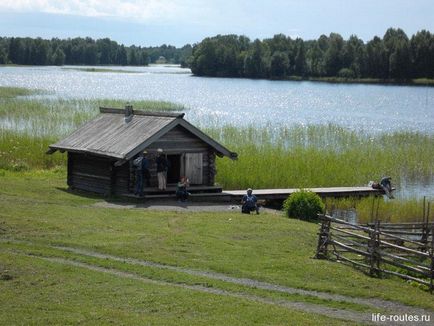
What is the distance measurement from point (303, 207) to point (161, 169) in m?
6.03

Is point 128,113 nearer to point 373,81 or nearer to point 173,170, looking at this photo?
point 173,170

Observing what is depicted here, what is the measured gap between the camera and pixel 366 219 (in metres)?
33.6

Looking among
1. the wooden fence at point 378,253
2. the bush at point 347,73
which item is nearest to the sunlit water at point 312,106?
the bush at point 347,73

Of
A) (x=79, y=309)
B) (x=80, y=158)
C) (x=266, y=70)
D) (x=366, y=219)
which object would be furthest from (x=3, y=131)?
(x=266, y=70)

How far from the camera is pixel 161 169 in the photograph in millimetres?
33469

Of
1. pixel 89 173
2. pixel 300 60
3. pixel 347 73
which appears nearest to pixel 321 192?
pixel 89 173

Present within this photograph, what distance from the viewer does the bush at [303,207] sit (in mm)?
30641

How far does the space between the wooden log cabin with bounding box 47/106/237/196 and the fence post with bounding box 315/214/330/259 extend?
36.5ft

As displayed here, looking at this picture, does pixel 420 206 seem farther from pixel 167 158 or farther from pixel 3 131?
pixel 3 131

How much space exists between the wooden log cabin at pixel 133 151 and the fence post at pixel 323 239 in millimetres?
11111

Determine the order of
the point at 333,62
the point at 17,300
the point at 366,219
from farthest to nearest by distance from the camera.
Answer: the point at 333,62
the point at 366,219
the point at 17,300

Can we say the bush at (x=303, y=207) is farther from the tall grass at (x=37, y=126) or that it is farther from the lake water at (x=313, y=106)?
the lake water at (x=313, y=106)

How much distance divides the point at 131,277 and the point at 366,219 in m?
16.0

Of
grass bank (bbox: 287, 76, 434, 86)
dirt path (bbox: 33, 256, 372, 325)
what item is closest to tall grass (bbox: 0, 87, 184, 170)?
dirt path (bbox: 33, 256, 372, 325)
